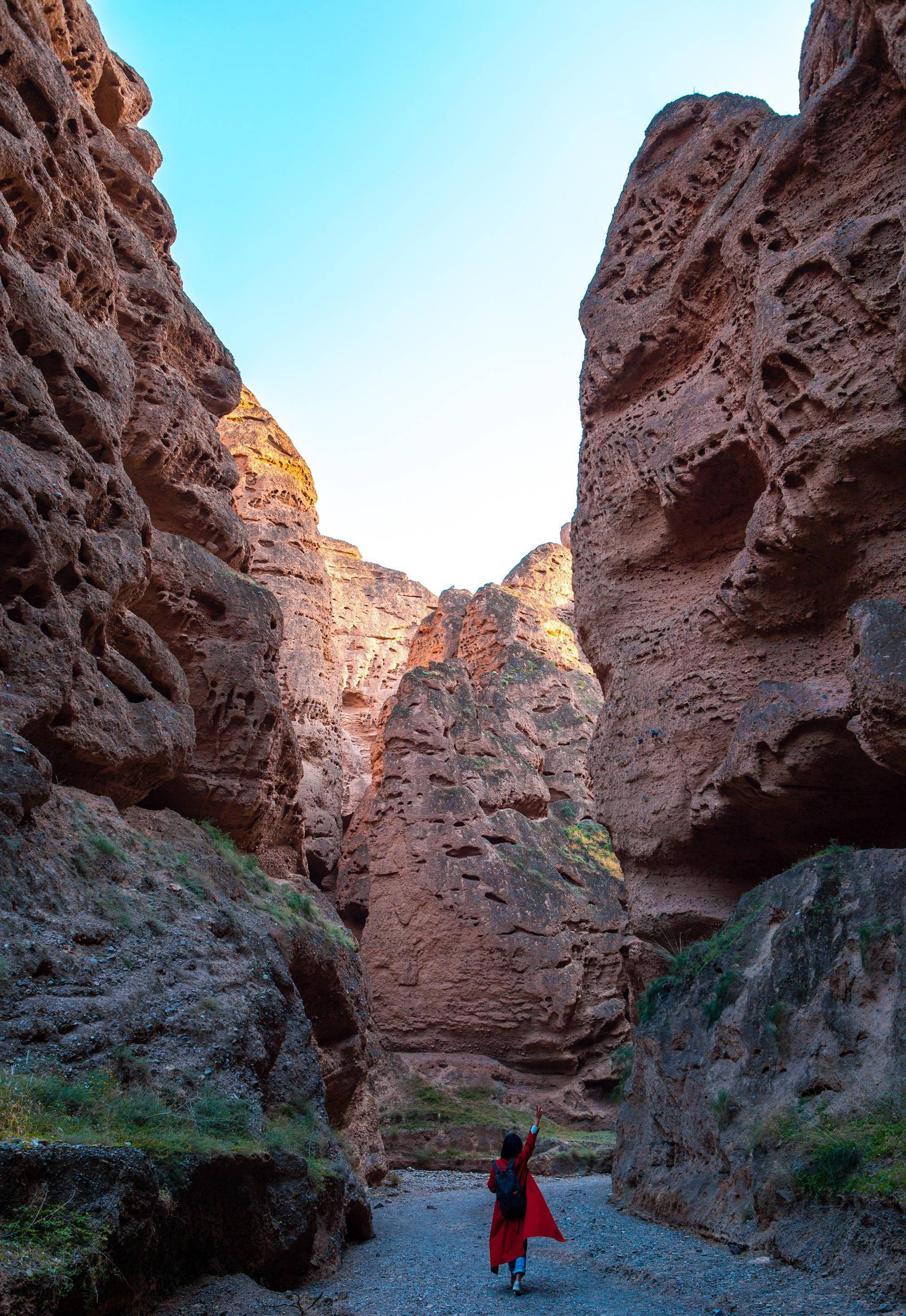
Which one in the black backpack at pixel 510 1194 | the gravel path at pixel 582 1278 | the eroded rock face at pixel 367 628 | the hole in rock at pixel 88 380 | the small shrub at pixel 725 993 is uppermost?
the eroded rock face at pixel 367 628

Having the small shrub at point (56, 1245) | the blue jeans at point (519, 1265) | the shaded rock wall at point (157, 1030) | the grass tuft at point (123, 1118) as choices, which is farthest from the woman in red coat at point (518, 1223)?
the small shrub at point (56, 1245)

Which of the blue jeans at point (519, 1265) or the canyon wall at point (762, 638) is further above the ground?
the canyon wall at point (762, 638)

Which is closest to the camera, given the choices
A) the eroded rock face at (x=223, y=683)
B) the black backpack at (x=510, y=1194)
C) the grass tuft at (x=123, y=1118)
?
the grass tuft at (x=123, y=1118)

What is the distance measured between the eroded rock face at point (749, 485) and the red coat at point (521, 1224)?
207 inches

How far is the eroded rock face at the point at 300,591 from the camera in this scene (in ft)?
82.1

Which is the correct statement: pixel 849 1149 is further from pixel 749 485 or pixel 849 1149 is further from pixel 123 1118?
pixel 749 485

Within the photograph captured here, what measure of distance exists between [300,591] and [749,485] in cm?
1868

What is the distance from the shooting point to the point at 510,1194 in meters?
7.27

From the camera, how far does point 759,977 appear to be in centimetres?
895

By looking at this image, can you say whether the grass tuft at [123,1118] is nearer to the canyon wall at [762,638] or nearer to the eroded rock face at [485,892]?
the canyon wall at [762,638]

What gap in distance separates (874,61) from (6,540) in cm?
1178

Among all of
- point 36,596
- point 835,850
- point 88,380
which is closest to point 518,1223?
point 835,850

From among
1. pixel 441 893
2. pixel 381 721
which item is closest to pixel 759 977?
pixel 441 893

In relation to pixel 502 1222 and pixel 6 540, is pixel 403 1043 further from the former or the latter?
pixel 6 540
